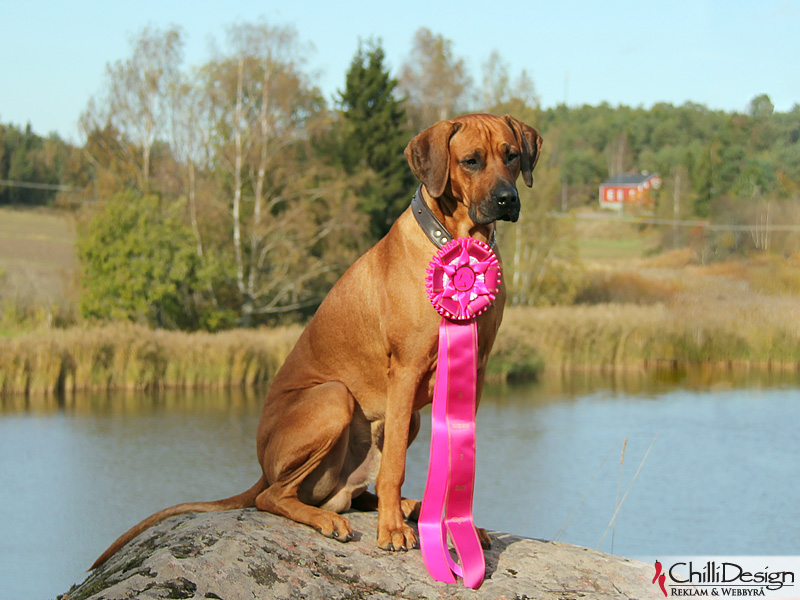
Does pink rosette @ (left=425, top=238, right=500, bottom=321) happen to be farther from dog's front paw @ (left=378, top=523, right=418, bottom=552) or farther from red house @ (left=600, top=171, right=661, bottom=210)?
red house @ (left=600, top=171, right=661, bottom=210)

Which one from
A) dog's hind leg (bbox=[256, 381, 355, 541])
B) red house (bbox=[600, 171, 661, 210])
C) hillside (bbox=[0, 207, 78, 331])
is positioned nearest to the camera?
dog's hind leg (bbox=[256, 381, 355, 541])

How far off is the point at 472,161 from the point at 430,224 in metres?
0.43

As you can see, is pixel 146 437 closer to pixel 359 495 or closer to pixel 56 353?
pixel 56 353

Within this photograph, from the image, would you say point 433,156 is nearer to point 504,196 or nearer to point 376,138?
point 504,196

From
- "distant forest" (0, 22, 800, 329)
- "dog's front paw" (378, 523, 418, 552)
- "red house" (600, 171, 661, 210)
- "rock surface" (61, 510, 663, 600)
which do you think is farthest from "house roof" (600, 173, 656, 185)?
"dog's front paw" (378, 523, 418, 552)

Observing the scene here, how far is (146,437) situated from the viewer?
16.2 meters

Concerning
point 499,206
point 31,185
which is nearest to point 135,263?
point 499,206

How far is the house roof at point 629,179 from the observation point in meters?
57.2

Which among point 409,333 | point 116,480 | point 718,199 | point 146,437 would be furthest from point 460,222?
point 718,199

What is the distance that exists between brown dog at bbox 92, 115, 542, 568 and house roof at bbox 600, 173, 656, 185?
2144 inches

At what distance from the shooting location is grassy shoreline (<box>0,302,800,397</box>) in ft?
64.0

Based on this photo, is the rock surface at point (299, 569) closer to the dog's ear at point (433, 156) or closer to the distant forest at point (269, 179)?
the dog's ear at point (433, 156)

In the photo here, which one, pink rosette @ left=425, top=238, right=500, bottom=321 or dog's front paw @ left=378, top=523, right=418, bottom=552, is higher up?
pink rosette @ left=425, top=238, right=500, bottom=321

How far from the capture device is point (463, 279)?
4.16 m
